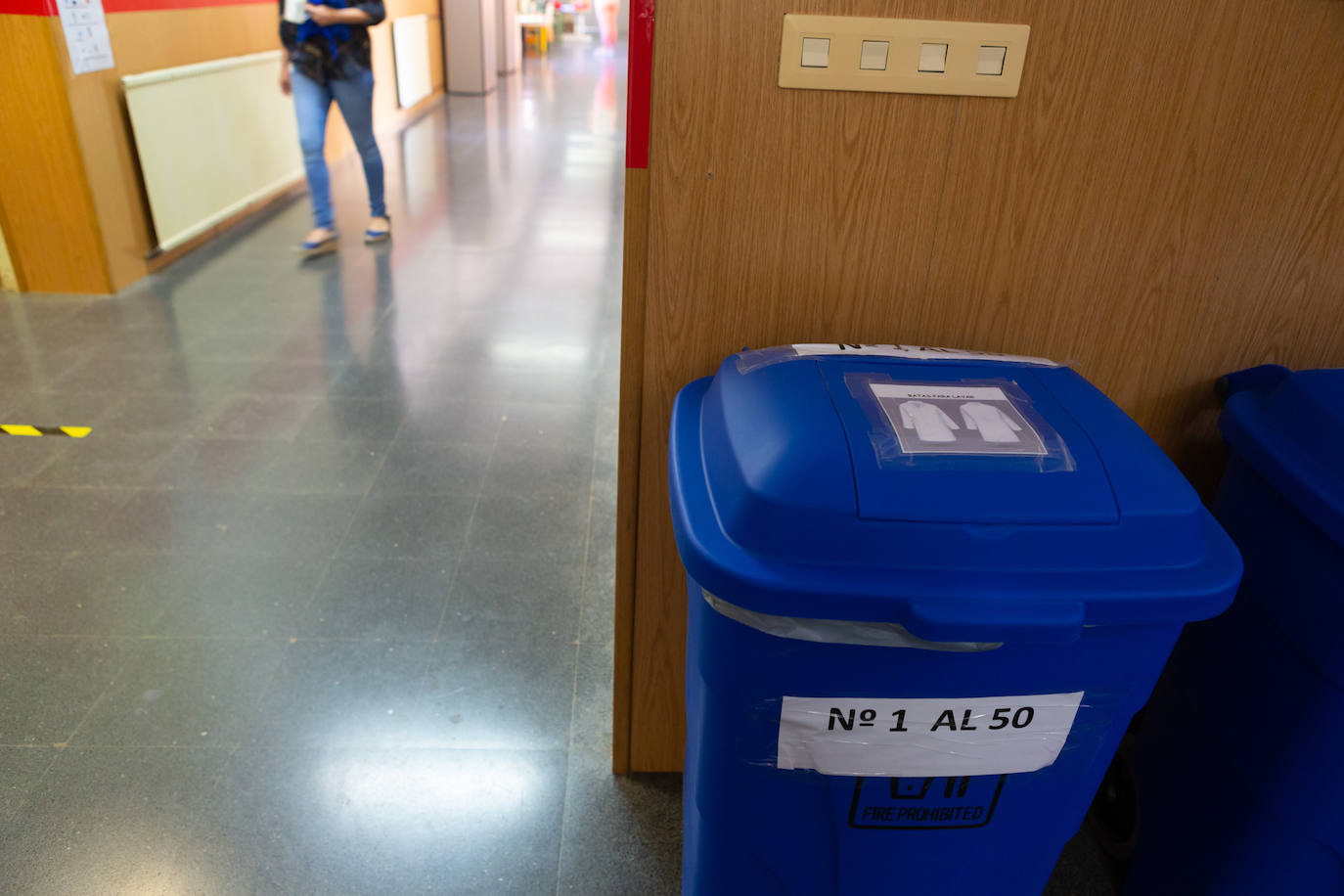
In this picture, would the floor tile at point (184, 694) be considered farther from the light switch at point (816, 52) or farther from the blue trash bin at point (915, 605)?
the light switch at point (816, 52)

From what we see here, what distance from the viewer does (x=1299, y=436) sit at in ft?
3.59

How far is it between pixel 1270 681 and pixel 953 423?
0.61 metres

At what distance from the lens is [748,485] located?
2.80ft

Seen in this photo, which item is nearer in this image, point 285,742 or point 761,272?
point 761,272

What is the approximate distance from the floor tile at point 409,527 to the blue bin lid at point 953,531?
153cm

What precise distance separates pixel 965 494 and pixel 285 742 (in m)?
1.44

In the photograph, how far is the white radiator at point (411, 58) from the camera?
732 cm

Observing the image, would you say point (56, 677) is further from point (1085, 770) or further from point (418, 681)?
point (1085, 770)

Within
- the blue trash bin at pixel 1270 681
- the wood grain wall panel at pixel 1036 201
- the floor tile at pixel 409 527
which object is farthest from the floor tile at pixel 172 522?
the blue trash bin at pixel 1270 681

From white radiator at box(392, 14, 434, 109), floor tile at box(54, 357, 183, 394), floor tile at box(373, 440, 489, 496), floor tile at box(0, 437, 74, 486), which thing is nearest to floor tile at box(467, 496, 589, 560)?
floor tile at box(373, 440, 489, 496)

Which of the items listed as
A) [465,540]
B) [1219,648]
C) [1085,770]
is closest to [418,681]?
[465,540]

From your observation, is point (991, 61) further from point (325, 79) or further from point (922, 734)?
point (325, 79)

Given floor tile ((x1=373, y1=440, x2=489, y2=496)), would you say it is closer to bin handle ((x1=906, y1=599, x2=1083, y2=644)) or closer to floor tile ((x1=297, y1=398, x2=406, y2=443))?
floor tile ((x1=297, y1=398, x2=406, y2=443))

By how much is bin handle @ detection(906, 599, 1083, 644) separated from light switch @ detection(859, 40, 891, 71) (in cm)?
67
